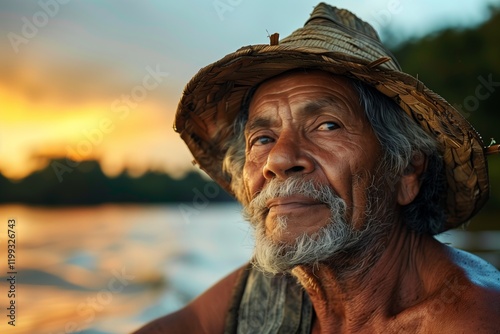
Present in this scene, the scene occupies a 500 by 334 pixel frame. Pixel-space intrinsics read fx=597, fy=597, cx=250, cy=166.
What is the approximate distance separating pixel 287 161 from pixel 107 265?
3.54 metres

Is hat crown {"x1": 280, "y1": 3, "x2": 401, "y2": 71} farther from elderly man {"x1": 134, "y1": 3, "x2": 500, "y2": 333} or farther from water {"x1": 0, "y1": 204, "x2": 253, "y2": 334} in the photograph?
water {"x1": 0, "y1": 204, "x2": 253, "y2": 334}

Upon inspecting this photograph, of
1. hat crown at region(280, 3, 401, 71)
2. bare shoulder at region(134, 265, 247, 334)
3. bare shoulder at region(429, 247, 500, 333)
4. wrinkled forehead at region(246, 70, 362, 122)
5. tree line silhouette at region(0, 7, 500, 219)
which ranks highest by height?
tree line silhouette at region(0, 7, 500, 219)

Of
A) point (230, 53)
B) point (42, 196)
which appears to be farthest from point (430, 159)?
point (42, 196)

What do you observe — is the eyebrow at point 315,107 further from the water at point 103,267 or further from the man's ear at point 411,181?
the water at point 103,267

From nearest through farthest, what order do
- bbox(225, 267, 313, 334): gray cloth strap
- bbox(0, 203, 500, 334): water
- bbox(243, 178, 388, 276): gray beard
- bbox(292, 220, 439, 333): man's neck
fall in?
1. bbox(243, 178, 388, 276): gray beard
2. bbox(292, 220, 439, 333): man's neck
3. bbox(225, 267, 313, 334): gray cloth strap
4. bbox(0, 203, 500, 334): water

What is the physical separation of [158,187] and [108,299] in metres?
3.95

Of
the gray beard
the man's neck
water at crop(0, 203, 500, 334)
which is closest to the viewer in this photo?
the gray beard

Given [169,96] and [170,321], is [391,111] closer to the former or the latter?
[170,321]

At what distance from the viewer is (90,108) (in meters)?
4.66

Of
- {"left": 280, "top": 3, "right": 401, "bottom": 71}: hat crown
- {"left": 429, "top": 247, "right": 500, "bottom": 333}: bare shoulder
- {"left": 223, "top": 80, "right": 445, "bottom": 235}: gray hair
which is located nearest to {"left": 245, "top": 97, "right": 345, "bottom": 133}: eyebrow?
{"left": 223, "top": 80, "right": 445, "bottom": 235}: gray hair

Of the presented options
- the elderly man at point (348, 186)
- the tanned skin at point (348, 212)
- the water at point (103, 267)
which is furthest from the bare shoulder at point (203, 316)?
the tanned skin at point (348, 212)

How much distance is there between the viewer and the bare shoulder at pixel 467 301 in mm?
1972

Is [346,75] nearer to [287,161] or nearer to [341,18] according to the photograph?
[341,18]

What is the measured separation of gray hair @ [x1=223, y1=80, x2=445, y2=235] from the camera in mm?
2449
